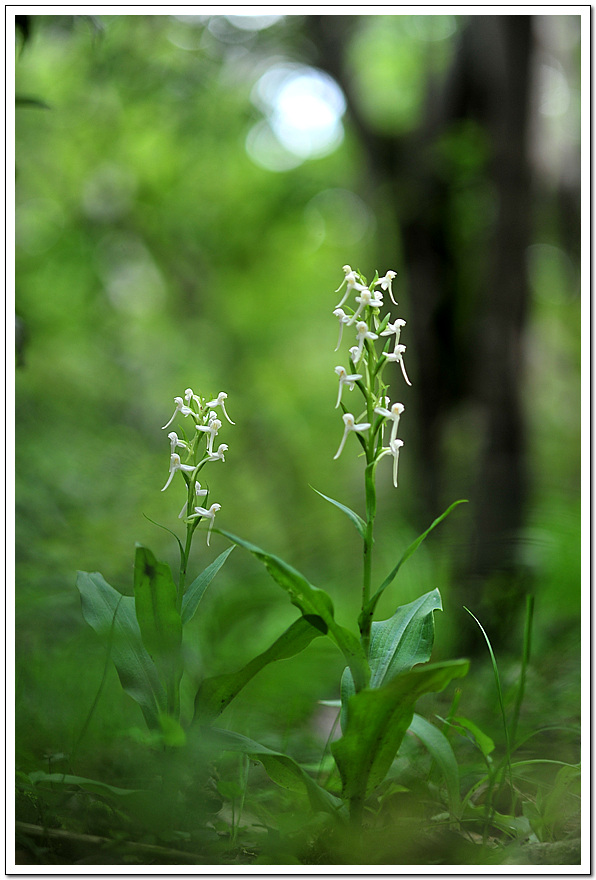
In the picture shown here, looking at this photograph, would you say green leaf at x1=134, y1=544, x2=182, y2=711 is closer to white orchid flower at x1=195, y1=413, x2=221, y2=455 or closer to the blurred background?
white orchid flower at x1=195, y1=413, x2=221, y2=455

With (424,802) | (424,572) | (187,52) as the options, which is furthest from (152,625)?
(187,52)

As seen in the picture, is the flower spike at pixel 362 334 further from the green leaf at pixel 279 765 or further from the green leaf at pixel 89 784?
the green leaf at pixel 89 784

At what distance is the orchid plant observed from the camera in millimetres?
688

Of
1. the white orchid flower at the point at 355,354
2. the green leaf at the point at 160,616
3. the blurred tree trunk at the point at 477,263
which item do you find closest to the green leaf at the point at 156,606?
the green leaf at the point at 160,616

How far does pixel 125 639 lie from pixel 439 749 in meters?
0.41

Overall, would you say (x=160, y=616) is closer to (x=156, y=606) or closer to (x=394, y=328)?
(x=156, y=606)

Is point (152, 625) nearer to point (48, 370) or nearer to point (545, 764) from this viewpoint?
point (545, 764)

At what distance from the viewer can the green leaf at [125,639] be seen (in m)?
0.78

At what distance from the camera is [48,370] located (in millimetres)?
3602

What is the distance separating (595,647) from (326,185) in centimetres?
446

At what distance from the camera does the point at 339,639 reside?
698 mm

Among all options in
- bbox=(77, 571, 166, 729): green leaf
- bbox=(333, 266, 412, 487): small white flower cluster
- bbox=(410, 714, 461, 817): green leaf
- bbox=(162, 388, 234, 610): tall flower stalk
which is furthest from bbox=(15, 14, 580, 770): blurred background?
bbox=(333, 266, 412, 487): small white flower cluster

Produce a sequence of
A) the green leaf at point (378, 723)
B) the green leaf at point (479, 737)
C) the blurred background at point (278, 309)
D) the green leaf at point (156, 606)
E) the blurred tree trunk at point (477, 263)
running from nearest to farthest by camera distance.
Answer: the green leaf at point (378, 723), the green leaf at point (156, 606), the green leaf at point (479, 737), the blurred background at point (278, 309), the blurred tree trunk at point (477, 263)

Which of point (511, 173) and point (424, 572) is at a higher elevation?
point (511, 173)
